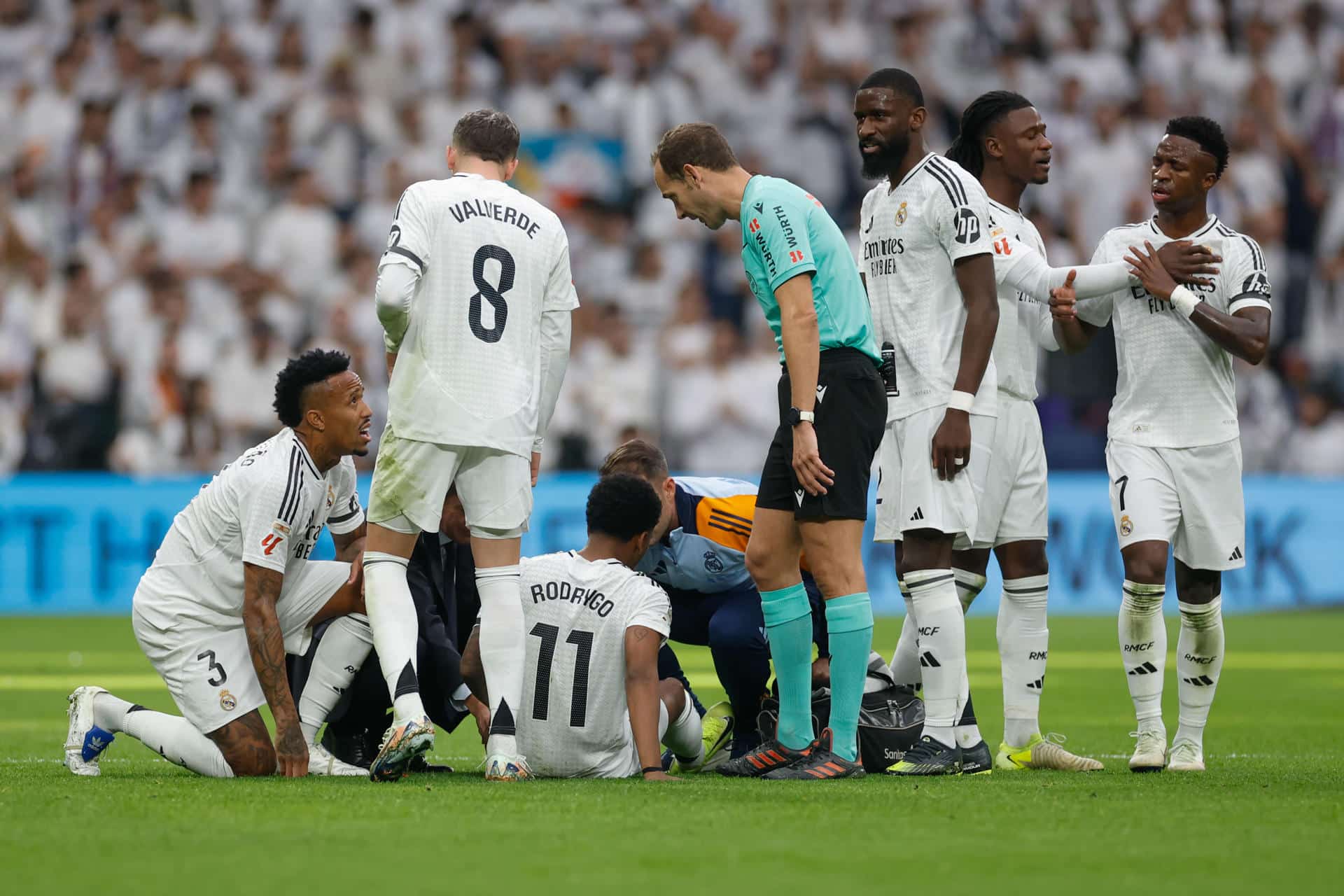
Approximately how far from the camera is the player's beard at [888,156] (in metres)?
6.10

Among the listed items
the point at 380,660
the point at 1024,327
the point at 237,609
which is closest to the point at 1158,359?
the point at 1024,327

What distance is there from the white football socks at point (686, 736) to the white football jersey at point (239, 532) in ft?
4.74

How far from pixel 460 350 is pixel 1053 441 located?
9.29 metres

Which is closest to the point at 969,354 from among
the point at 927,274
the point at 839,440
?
Answer: the point at 927,274

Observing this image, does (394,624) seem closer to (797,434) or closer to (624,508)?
(624,508)

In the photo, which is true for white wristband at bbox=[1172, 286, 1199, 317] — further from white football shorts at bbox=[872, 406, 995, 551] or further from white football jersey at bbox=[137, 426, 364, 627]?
white football jersey at bbox=[137, 426, 364, 627]

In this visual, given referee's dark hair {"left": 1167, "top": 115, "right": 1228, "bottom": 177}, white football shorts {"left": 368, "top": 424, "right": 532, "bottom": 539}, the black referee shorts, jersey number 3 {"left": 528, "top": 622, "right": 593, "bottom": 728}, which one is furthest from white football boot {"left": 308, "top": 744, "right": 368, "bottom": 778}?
referee's dark hair {"left": 1167, "top": 115, "right": 1228, "bottom": 177}

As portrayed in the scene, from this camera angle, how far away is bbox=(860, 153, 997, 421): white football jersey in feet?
19.7

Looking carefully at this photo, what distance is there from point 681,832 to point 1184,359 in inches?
121

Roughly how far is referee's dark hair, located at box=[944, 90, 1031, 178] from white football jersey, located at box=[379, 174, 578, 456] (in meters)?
1.91

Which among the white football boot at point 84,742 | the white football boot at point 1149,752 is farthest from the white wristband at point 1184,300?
the white football boot at point 84,742

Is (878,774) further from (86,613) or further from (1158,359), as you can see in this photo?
(86,613)

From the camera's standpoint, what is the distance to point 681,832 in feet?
14.1

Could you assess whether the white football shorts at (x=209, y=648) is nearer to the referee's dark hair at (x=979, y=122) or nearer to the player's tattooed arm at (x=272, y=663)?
the player's tattooed arm at (x=272, y=663)
